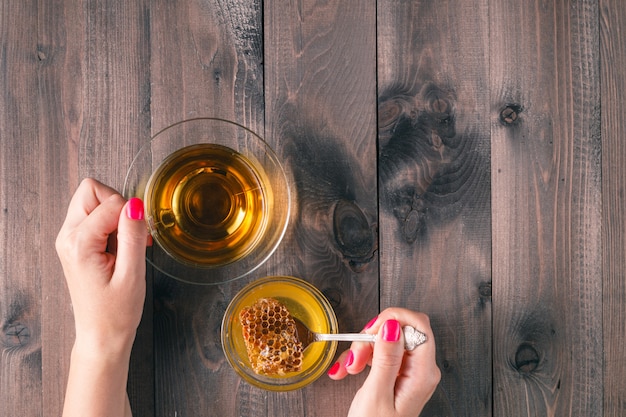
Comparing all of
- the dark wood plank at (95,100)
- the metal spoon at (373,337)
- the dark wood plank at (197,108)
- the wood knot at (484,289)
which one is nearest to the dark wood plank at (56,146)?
the dark wood plank at (95,100)

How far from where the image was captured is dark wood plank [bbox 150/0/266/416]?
3.13ft

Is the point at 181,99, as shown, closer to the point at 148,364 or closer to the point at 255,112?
the point at 255,112

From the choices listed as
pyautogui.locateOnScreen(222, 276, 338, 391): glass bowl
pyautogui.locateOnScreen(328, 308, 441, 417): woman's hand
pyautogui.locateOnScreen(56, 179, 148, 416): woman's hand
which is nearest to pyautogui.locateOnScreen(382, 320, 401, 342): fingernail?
pyautogui.locateOnScreen(328, 308, 441, 417): woman's hand

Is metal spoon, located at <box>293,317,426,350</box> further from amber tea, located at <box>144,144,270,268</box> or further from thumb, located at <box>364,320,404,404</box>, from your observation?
amber tea, located at <box>144,144,270,268</box>

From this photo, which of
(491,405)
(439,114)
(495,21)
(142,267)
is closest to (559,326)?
(491,405)

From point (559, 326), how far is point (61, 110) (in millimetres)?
899

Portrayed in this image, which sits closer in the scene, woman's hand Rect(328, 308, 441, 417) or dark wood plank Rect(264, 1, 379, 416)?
woman's hand Rect(328, 308, 441, 417)

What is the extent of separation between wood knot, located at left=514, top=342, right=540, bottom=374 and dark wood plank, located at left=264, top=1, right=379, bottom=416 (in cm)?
25

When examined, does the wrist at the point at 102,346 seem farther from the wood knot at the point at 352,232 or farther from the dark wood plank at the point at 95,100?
the wood knot at the point at 352,232

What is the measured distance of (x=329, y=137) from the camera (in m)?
0.97

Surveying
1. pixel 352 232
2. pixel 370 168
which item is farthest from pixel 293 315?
pixel 370 168

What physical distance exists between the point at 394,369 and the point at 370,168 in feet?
1.06

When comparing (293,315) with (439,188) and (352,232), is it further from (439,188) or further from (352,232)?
(439,188)

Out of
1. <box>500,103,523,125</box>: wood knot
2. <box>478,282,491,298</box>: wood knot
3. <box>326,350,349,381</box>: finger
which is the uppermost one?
<box>500,103,523,125</box>: wood knot
